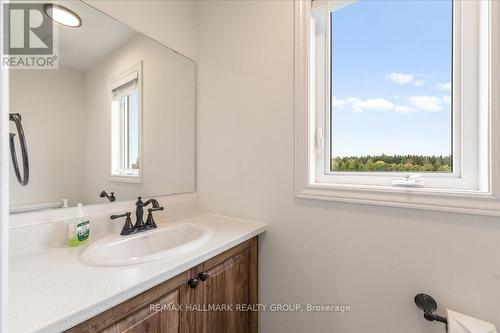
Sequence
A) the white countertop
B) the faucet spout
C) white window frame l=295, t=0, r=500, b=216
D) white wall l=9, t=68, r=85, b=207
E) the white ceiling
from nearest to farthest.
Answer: the white countertop → white window frame l=295, t=0, r=500, b=216 → white wall l=9, t=68, r=85, b=207 → the white ceiling → the faucet spout

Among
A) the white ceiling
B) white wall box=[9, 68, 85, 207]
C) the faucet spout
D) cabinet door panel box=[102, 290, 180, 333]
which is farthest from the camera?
the faucet spout

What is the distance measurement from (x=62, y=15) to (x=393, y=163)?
4.98 feet

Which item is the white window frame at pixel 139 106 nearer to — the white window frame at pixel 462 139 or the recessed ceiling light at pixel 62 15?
the recessed ceiling light at pixel 62 15

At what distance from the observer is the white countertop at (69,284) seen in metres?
0.50

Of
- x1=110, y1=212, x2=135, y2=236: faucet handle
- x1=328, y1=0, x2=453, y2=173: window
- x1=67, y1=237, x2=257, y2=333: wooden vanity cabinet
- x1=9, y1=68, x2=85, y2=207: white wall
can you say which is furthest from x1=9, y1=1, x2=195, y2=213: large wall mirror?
x1=328, y1=0, x2=453, y2=173: window

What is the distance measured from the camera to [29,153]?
0.87m

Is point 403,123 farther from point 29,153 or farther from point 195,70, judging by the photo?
point 29,153

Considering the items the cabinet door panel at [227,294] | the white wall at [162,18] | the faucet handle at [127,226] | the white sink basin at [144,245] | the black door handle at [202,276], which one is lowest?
the cabinet door panel at [227,294]

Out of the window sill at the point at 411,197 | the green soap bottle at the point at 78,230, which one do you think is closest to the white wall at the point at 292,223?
the window sill at the point at 411,197

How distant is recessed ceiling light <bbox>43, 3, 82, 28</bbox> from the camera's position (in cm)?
90

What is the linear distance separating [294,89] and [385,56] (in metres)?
0.41

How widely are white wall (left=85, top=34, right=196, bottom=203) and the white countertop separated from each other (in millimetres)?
327

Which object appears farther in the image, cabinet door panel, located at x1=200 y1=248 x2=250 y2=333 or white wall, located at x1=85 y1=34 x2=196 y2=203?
white wall, located at x1=85 y1=34 x2=196 y2=203

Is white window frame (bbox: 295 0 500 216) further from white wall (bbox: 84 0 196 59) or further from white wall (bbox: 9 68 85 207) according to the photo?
white wall (bbox: 9 68 85 207)
